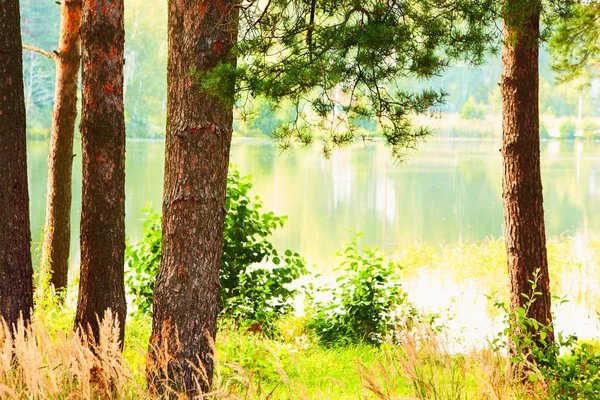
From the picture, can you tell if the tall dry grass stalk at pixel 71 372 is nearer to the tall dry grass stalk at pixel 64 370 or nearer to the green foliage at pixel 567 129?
the tall dry grass stalk at pixel 64 370

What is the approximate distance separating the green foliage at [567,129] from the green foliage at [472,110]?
440 cm

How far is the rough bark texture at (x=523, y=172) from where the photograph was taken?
467cm

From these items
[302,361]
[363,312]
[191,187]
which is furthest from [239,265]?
[191,187]

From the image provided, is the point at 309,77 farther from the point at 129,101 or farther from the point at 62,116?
the point at 129,101

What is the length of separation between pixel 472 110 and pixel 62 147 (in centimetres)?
3876

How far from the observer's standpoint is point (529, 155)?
4.68m

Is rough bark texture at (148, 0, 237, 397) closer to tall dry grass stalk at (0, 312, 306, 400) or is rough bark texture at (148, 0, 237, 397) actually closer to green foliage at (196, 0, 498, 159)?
green foliage at (196, 0, 498, 159)

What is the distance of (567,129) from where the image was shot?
4481 cm

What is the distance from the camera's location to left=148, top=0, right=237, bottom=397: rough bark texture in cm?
358

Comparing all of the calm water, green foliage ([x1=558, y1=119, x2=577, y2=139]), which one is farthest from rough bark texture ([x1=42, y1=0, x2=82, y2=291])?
green foliage ([x1=558, y1=119, x2=577, y2=139])

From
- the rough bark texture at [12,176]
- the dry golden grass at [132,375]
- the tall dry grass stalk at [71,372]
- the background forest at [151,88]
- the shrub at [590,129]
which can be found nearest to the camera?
the dry golden grass at [132,375]

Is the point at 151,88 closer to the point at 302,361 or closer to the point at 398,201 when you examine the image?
the point at 398,201

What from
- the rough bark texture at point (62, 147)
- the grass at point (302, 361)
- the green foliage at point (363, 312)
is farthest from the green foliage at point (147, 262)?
the green foliage at point (363, 312)

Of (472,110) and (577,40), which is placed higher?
(472,110)
